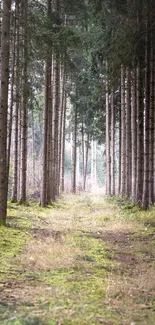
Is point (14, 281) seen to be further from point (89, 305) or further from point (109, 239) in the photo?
point (109, 239)

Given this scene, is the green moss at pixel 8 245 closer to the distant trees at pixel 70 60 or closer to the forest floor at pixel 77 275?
the forest floor at pixel 77 275

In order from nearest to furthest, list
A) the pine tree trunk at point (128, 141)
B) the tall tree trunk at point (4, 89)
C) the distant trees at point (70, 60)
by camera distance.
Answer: the tall tree trunk at point (4, 89)
the distant trees at point (70, 60)
the pine tree trunk at point (128, 141)

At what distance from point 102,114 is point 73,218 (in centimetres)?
1492

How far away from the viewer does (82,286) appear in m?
5.13

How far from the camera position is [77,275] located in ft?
18.6

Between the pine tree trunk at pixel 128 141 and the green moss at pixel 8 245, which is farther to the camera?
the pine tree trunk at pixel 128 141

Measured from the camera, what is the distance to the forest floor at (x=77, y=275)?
4.09 meters

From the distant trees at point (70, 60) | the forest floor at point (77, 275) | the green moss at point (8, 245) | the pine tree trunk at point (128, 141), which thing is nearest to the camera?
the forest floor at point (77, 275)

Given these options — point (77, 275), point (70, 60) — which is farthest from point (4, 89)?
point (70, 60)

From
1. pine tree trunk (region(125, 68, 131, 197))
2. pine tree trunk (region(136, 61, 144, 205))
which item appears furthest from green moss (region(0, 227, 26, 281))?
pine tree trunk (region(125, 68, 131, 197))

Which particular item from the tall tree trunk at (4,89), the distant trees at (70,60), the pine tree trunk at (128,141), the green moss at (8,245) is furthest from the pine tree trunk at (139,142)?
the green moss at (8,245)

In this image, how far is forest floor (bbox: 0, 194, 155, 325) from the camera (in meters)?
4.09

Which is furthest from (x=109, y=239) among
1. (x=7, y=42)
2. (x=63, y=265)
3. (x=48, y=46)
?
(x=48, y=46)

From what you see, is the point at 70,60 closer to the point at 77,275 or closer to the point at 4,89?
the point at 4,89
